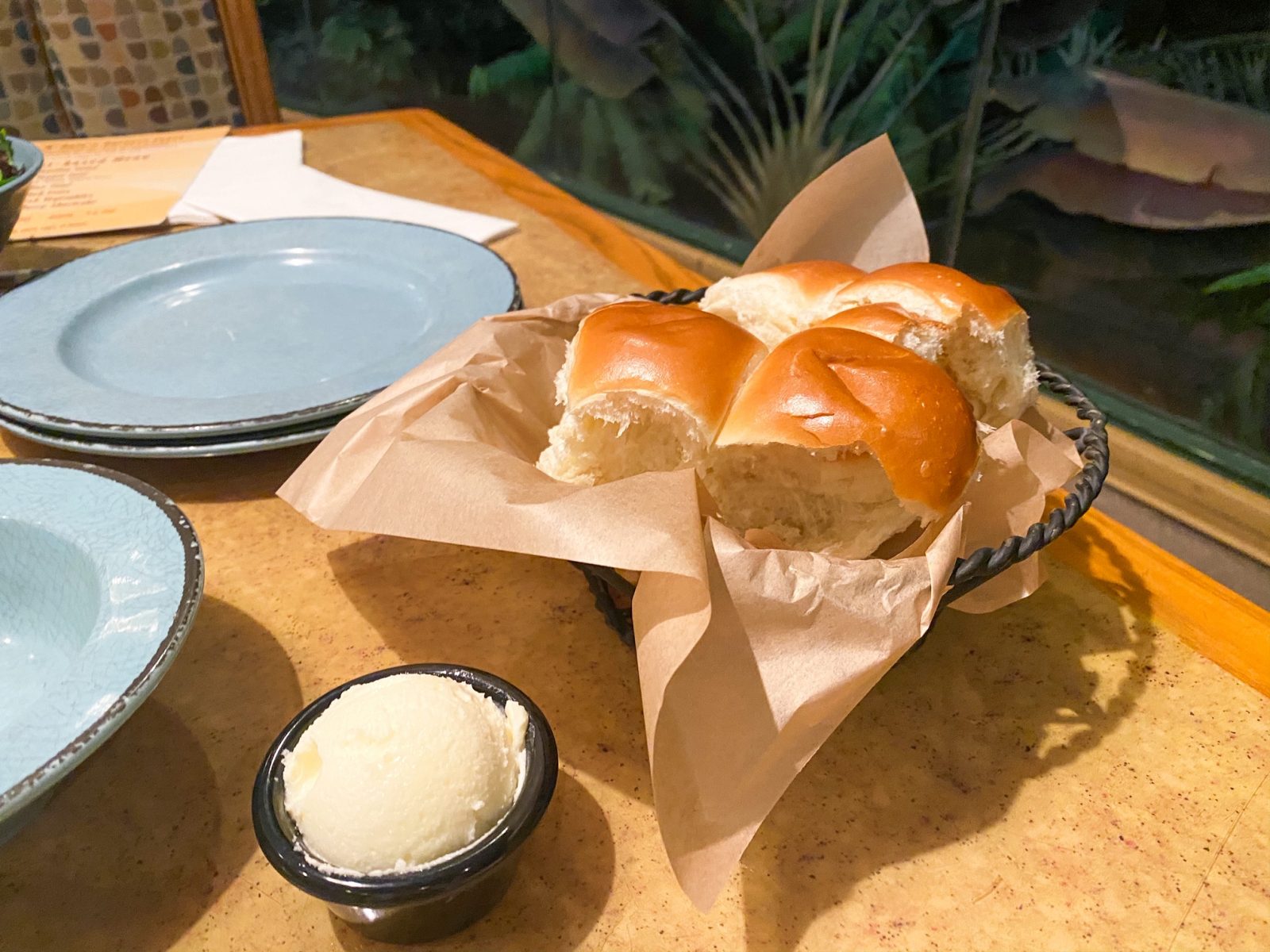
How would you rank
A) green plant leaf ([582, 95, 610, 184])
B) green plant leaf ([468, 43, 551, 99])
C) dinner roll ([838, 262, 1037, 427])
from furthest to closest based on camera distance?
1. green plant leaf ([468, 43, 551, 99])
2. green plant leaf ([582, 95, 610, 184])
3. dinner roll ([838, 262, 1037, 427])

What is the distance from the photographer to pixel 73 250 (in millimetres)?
1156

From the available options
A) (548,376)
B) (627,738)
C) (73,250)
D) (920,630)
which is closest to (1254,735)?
(920,630)

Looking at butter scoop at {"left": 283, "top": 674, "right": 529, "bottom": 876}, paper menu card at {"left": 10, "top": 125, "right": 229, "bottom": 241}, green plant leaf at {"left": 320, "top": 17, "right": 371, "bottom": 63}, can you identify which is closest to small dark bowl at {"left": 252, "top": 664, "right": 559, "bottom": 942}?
butter scoop at {"left": 283, "top": 674, "right": 529, "bottom": 876}

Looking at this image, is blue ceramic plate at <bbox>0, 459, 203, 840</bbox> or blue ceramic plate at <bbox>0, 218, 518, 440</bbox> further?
→ blue ceramic plate at <bbox>0, 218, 518, 440</bbox>

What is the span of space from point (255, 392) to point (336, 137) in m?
0.92

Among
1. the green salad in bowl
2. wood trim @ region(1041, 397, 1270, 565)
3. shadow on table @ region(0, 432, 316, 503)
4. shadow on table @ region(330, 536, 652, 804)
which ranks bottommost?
wood trim @ region(1041, 397, 1270, 565)

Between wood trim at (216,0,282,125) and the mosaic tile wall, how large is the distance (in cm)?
1

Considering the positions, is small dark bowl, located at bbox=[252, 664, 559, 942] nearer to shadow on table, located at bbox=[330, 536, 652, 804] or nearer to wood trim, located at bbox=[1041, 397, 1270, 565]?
shadow on table, located at bbox=[330, 536, 652, 804]

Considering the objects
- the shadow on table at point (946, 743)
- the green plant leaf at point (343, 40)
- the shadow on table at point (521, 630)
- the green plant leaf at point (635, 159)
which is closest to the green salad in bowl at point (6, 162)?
the shadow on table at point (521, 630)

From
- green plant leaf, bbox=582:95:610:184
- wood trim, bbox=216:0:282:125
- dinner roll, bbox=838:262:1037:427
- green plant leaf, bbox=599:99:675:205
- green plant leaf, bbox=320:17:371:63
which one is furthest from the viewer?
green plant leaf, bbox=320:17:371:63

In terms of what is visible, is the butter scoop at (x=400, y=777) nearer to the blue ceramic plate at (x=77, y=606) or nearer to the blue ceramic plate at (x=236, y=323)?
the blue ceramic plate at (x=77, y=606)

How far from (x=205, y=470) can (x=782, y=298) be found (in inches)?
19.3

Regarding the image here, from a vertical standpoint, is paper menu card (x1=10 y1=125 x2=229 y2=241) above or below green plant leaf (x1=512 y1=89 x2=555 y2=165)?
above

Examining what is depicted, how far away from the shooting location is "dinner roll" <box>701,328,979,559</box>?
1.66 ft
